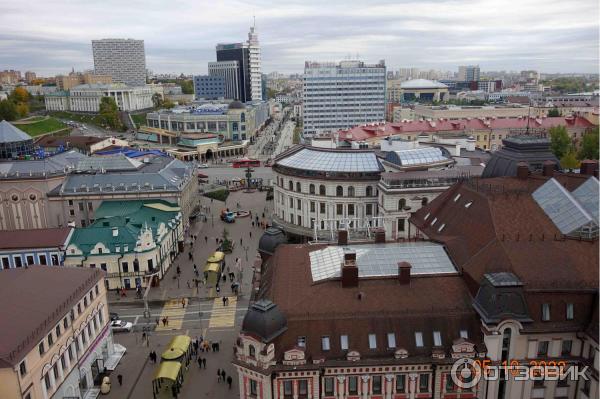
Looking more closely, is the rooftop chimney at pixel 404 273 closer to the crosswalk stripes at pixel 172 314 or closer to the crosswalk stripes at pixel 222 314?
the crosswalk stripes at pixel 222 314

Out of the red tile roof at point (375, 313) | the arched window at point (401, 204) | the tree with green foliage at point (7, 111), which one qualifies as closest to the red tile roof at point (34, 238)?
the red tile roof at point (375, 313)

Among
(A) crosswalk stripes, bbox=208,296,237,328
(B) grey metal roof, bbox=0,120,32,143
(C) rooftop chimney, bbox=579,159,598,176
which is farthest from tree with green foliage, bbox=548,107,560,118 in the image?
(B) grey metal roof, bbox=0,120,32,143

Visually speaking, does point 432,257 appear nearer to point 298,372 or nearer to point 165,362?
point 298,372

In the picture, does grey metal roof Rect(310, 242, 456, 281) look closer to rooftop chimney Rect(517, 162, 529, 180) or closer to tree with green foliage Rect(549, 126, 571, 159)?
rooftop chimney Rect(517, 162, 529, 180)

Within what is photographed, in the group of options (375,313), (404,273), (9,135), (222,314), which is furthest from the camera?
(9,135)

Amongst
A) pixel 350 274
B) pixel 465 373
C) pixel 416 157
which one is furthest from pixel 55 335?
pixel 416 157

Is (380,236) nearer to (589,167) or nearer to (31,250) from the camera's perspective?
A: (589,167)

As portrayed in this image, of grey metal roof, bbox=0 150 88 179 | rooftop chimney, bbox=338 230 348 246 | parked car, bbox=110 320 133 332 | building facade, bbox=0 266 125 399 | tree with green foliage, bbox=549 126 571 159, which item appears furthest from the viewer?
tree with green foliage, bbox=549 126 571 159
